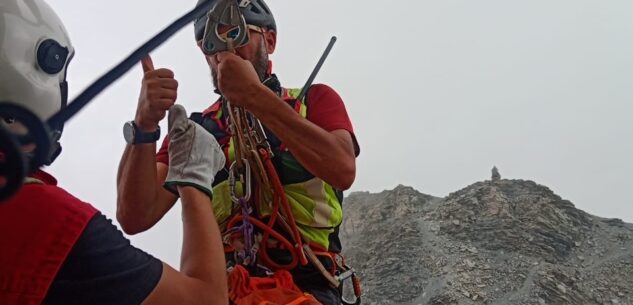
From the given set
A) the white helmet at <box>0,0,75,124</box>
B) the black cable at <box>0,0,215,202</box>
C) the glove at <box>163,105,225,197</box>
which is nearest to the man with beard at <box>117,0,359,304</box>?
the glove at <box>163,105,225,197</box>

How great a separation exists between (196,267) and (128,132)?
122cm

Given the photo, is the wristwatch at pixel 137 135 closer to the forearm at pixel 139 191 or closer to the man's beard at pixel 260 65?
the forearm at pixel 139 191

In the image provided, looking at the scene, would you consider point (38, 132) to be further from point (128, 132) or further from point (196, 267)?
point (128, 132)

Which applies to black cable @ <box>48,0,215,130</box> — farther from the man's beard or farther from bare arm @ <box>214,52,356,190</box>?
the man's beard

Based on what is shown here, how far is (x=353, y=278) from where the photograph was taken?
13.0ft

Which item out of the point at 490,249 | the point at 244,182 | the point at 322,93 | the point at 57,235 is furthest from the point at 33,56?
the point at 490,249

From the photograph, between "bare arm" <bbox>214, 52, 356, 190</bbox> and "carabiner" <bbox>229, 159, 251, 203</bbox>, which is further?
"carabiner" <bbox>229, 159, 251, 203</bbox>

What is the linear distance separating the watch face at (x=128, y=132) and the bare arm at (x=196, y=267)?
76 cm

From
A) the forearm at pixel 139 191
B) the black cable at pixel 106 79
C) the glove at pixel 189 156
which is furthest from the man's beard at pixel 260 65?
the black cable at pixel 106 79

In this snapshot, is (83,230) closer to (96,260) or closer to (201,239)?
(96,260)

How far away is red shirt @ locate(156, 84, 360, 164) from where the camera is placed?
143 inches

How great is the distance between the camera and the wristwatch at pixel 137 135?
308 cm

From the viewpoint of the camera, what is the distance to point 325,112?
12.1 feet

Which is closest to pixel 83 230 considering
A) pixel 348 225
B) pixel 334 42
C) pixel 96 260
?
pixel 96 260
